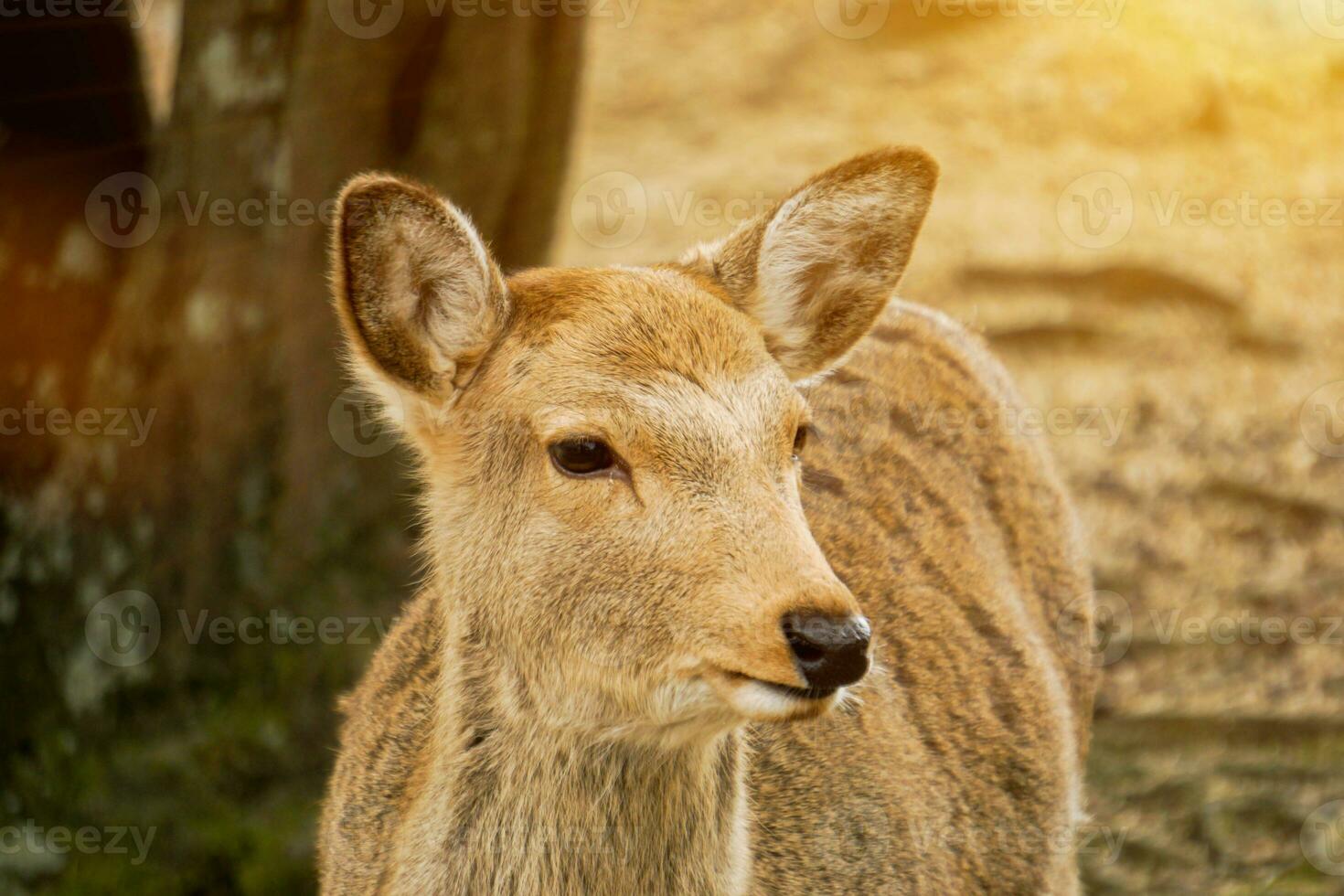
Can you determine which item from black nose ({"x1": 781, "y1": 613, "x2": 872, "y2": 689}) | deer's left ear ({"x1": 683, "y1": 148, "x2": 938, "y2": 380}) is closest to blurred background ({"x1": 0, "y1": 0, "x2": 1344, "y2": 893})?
deer's left ear ({"x1": 683, "y1": 148, "x2": 938, "y2": 380})

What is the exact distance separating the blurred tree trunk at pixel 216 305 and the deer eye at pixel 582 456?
411 cm

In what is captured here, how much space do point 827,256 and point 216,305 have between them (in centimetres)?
388

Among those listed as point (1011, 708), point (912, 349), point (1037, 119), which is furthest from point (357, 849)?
point (1037, 119)

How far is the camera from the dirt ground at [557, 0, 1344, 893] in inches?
304

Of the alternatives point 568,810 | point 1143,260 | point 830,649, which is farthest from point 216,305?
point 1143,260

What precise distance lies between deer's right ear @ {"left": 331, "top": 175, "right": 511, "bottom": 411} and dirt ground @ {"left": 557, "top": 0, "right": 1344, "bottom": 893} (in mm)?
2550

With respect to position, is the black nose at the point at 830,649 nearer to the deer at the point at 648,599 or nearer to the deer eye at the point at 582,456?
the deer at the point at 648,599

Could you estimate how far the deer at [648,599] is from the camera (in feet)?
11.7

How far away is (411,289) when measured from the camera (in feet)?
12.8

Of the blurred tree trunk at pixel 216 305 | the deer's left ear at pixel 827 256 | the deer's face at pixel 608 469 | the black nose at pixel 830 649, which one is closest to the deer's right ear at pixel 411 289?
the deer's face at pixel 608 469

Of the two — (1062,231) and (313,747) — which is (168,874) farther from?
(1062,231)

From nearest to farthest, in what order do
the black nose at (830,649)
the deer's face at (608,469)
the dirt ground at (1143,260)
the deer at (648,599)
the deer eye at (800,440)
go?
1. the black nose at (830,649)
2. the deer's face at (608,469)
3. the deer at (648,599)
4. the deer eye at (800,440)
5. the dirt ground at (1143,260)

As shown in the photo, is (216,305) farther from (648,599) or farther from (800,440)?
(648,599)

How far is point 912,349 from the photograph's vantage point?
5555 millimetres
